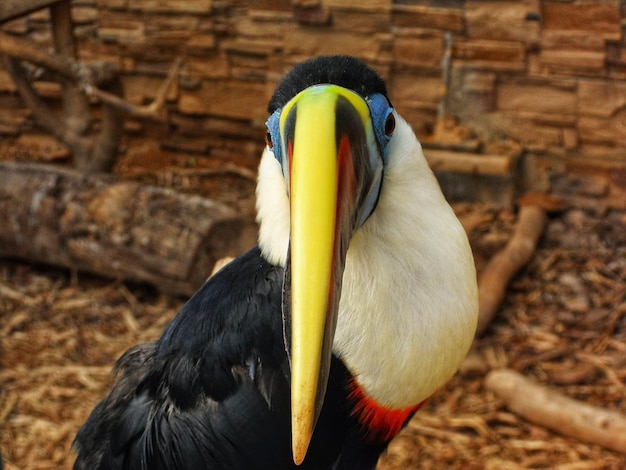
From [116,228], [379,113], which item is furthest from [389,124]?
[116,228]

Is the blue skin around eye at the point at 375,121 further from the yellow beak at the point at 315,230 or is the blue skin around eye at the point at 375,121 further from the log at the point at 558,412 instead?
the log at the point at 558,412

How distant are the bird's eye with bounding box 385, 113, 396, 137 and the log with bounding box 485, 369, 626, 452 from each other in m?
2.01

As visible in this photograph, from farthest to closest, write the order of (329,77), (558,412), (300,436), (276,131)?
(558,412) → (276,131) → (329,77) → (300,436)

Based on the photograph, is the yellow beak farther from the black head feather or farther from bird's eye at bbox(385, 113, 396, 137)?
bird's eye at bbox(385, 113, 396, 137)

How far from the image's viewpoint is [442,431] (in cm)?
352

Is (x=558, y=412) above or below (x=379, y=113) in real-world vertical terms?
below

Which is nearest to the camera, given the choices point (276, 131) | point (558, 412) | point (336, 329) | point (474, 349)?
point (276, 131)

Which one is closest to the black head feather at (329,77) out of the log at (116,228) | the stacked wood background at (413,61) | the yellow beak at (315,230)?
the yellow beak at (315,230)

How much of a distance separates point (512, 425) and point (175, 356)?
6.11 ft

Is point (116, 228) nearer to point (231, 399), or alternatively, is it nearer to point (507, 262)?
point (507, 262)

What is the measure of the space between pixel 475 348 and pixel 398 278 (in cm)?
209

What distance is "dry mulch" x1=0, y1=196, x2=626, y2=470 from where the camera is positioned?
3.45m

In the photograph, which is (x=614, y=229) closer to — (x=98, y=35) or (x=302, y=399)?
(x=98, y=35)

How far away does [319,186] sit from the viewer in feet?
4.58
